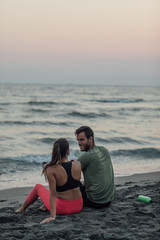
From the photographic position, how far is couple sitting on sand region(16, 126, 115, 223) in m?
3.96

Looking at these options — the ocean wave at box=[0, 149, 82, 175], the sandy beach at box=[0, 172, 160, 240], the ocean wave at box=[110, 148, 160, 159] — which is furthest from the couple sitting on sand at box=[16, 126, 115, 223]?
the ocean wave at box=[110, 148, 160, 159]

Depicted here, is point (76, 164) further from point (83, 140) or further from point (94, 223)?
point (94, 223)

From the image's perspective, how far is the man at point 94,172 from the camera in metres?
4.22

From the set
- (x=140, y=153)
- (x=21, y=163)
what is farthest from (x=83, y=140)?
(x=140, y=153)

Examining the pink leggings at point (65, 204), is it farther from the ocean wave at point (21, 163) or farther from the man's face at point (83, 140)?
the ocean wave at point (21, 163)

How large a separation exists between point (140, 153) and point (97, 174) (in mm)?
7205

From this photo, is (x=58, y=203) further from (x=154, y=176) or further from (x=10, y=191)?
(x=154, y=176)

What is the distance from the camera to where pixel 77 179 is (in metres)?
4.09

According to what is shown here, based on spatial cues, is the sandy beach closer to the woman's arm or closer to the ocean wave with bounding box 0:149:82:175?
the woman's arm

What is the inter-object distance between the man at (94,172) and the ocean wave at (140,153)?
21.4 ft

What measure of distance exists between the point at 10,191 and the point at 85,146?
2.84 m

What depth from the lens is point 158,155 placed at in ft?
36.3

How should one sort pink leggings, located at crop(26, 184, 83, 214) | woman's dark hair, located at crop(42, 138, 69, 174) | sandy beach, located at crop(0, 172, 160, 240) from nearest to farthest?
sandy beach, located at crop(0, 172, 160, 240) → woman's dark hair, located at crop(42, 138, 69, 174) → pink leggings, located at crop(26, 184, 83, 214)

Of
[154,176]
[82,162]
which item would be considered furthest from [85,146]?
[154,176]
